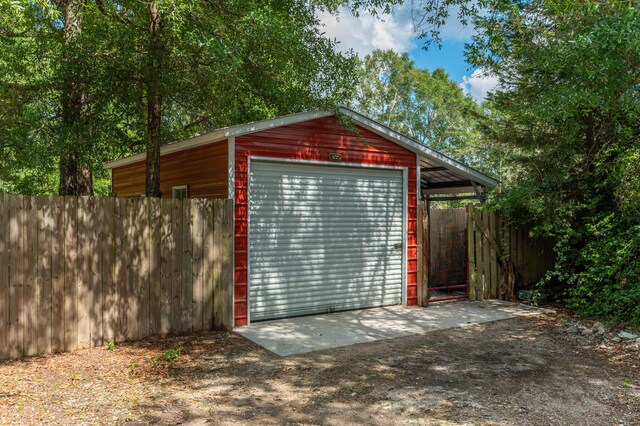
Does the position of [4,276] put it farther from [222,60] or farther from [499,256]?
[499,256]

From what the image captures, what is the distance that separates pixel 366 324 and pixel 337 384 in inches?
102

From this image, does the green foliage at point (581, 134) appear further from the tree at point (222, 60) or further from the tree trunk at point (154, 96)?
the tree trunk at point (154, 96)

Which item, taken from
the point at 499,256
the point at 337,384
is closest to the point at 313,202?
the point at 337,384

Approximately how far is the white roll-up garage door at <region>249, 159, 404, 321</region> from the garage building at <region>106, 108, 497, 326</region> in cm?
2

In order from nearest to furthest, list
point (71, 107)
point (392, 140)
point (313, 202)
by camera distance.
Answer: point (71, 107)
point (313, 202)
point (392, 140)

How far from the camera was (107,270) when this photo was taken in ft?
18.7

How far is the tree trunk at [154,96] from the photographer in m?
6.78

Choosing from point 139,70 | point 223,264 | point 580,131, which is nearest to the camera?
point 223,264

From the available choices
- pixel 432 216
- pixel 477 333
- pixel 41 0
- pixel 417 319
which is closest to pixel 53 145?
pixel 41 0

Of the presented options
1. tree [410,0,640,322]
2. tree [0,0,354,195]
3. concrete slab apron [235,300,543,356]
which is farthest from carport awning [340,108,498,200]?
concrete slab apron [235,300,543,356]

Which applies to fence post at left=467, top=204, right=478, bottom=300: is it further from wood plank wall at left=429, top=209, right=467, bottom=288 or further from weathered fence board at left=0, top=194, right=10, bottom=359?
weathered fence board at left=0, top=194, right=10, bottom=359

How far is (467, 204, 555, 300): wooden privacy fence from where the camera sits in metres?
8.95

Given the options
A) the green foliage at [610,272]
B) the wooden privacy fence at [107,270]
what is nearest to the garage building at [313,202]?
the wooden privacy fence at [107,270]

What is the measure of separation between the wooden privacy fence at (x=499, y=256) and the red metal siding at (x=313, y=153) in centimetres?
123
